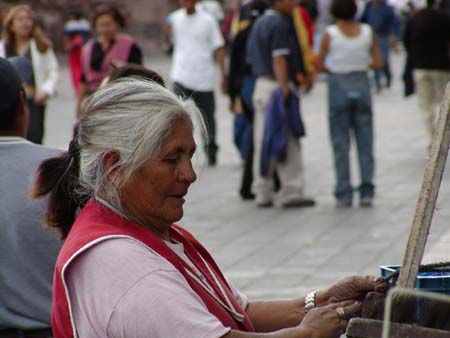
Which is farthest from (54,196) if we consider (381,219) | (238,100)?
(238,100)

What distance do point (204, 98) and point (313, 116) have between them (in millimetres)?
5226

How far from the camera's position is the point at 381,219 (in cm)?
918

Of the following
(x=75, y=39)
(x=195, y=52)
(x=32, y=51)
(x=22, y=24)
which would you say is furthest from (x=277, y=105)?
(x=75, y=39)

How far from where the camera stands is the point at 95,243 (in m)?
2.69

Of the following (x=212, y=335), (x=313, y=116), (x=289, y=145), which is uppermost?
(x=212, y=335)

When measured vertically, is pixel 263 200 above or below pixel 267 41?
below

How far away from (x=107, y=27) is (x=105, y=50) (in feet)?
0.66

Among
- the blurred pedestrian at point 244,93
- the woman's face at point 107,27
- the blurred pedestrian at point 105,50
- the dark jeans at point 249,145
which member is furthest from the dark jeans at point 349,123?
the woman's face at point 107,27

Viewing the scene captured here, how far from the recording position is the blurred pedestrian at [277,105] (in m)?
9.70

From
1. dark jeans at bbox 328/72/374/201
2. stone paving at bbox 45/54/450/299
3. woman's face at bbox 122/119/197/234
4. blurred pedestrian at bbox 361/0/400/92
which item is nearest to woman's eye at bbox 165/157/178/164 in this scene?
woman's face at bbox 122/119/197/234

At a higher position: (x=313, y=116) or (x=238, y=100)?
(x=238, y=100)

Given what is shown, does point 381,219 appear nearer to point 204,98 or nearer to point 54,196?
point 204,98

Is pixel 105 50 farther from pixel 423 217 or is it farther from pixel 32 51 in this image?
pixel 423 217

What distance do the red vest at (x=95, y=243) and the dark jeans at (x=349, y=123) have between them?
687 centimetres
